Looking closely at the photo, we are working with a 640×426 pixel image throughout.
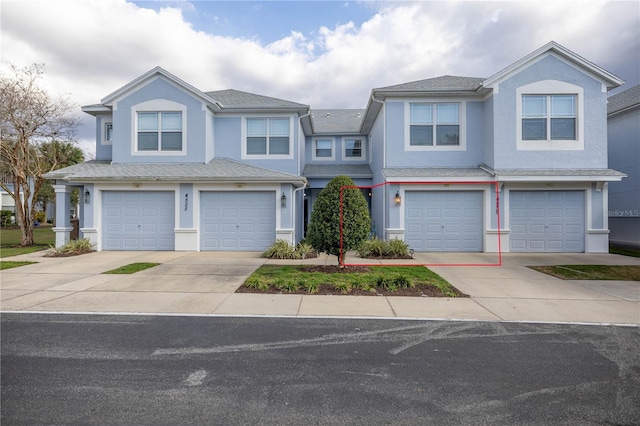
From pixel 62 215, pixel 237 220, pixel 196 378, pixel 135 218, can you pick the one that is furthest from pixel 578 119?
pixel 62 215

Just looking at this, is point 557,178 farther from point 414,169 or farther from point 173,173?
point 173,173

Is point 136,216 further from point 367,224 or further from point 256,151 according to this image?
point 367,224

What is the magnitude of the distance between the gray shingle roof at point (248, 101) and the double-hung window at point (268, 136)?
0.63 m

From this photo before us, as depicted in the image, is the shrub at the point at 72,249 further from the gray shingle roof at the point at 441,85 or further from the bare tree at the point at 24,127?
the gray shingle roof at the point at 441,85

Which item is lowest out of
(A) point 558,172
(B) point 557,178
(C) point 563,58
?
(B) point 557,178

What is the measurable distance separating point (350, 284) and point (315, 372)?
13.7 feet

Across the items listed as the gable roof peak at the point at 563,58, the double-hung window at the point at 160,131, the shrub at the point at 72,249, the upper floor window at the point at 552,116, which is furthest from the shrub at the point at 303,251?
the upper floor window at the point at 552,116

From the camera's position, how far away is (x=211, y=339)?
4.91m

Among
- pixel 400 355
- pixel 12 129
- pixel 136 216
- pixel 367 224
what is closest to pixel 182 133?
pixel 136 216

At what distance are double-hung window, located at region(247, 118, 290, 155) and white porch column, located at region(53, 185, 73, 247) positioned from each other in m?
7.80

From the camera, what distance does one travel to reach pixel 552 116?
1363cm

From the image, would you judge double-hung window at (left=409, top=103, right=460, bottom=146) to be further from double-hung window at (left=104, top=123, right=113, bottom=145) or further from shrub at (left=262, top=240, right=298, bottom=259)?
double-hung window at (left=104, top=123, right=113, bottom=145)

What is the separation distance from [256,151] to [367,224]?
315 inches

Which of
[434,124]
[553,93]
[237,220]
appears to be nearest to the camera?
[553,93]
